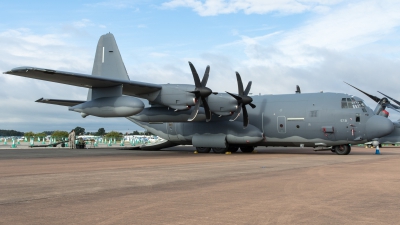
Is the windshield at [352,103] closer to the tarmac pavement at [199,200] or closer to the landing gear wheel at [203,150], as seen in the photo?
the landing gear wheel at [203,150]

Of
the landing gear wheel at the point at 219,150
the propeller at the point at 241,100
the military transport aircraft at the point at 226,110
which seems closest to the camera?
the military transport aircraft at the point at 226,110

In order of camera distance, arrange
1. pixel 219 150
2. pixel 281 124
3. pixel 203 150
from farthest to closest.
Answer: pixel 203 150 < pixel 219 150 < pixel 281 124

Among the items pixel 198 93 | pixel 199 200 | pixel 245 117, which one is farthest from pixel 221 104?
pixel 199 200

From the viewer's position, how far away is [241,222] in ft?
18.5

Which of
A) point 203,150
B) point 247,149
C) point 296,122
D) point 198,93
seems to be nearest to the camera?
point 198,93

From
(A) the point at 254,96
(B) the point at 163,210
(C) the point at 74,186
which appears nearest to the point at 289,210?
(B) the point at 163,210

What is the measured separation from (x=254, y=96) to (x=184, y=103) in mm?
7293

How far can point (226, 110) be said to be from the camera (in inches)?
1033

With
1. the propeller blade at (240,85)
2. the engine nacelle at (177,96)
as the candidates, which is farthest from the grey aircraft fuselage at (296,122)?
the propeller blade at (240,85)

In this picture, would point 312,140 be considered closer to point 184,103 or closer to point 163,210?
point 184,103

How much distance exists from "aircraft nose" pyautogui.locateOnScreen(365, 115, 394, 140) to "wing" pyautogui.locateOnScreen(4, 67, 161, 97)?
43.5 ft

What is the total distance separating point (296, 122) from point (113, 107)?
11.9 meters

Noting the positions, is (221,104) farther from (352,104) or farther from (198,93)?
(352,104)

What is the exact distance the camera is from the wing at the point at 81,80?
20.2 meters
